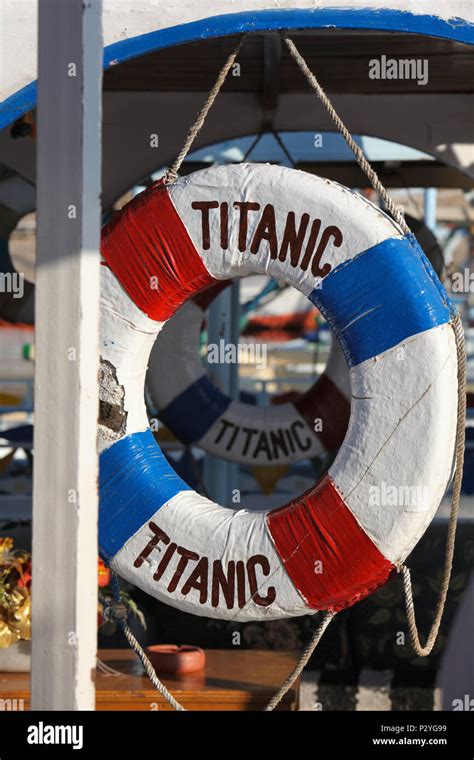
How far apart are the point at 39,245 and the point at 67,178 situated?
0.09 meters

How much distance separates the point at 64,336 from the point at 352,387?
31.5 inches

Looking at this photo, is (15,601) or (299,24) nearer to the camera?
(299,24)

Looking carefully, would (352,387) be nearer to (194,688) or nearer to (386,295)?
(386,295)

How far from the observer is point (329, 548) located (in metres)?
2.21

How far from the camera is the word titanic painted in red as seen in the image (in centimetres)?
219

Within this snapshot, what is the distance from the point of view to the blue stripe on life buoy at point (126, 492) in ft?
7.51

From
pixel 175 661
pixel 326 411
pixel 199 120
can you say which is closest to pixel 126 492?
pixel 175 661

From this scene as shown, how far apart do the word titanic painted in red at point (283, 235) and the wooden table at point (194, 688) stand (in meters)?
0.82

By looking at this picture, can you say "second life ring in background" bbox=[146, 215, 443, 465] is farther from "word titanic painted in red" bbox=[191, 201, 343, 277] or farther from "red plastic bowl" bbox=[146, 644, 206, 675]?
"word titanic painted in red" bbox=[191, 201, 343, 277]

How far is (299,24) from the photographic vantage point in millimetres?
2215

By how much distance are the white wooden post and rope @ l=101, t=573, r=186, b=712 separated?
749mm

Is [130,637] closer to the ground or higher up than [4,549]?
closer to the ground

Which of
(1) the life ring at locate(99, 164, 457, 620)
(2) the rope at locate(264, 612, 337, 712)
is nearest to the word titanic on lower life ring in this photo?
(1) the life ring at locate(99, 164, 457, 620)

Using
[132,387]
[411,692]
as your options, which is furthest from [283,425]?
[132,387]
